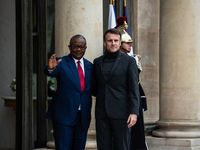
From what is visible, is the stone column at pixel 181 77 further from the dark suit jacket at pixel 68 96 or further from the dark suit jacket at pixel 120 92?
the dark suit jacket at pixel 68 96

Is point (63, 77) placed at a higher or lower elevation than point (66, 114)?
higher

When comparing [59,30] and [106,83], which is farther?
[59,30]

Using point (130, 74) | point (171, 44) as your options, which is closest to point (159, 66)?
point (171, 44)

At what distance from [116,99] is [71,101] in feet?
1.62

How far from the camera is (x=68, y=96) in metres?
4.95

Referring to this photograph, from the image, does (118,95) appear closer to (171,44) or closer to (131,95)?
(131,95)

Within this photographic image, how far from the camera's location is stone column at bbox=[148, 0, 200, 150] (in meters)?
8.03

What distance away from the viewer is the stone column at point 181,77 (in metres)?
8.03

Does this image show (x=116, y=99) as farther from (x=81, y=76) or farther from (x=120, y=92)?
(x=81, y=76)

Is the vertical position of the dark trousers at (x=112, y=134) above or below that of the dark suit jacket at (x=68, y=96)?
below

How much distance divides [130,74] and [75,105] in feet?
2.26

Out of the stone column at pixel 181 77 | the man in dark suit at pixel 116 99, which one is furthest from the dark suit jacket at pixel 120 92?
the stone column at pixel 181 77

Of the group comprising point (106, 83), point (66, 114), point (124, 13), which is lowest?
point (66, 114)

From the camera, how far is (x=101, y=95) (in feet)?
16.6
